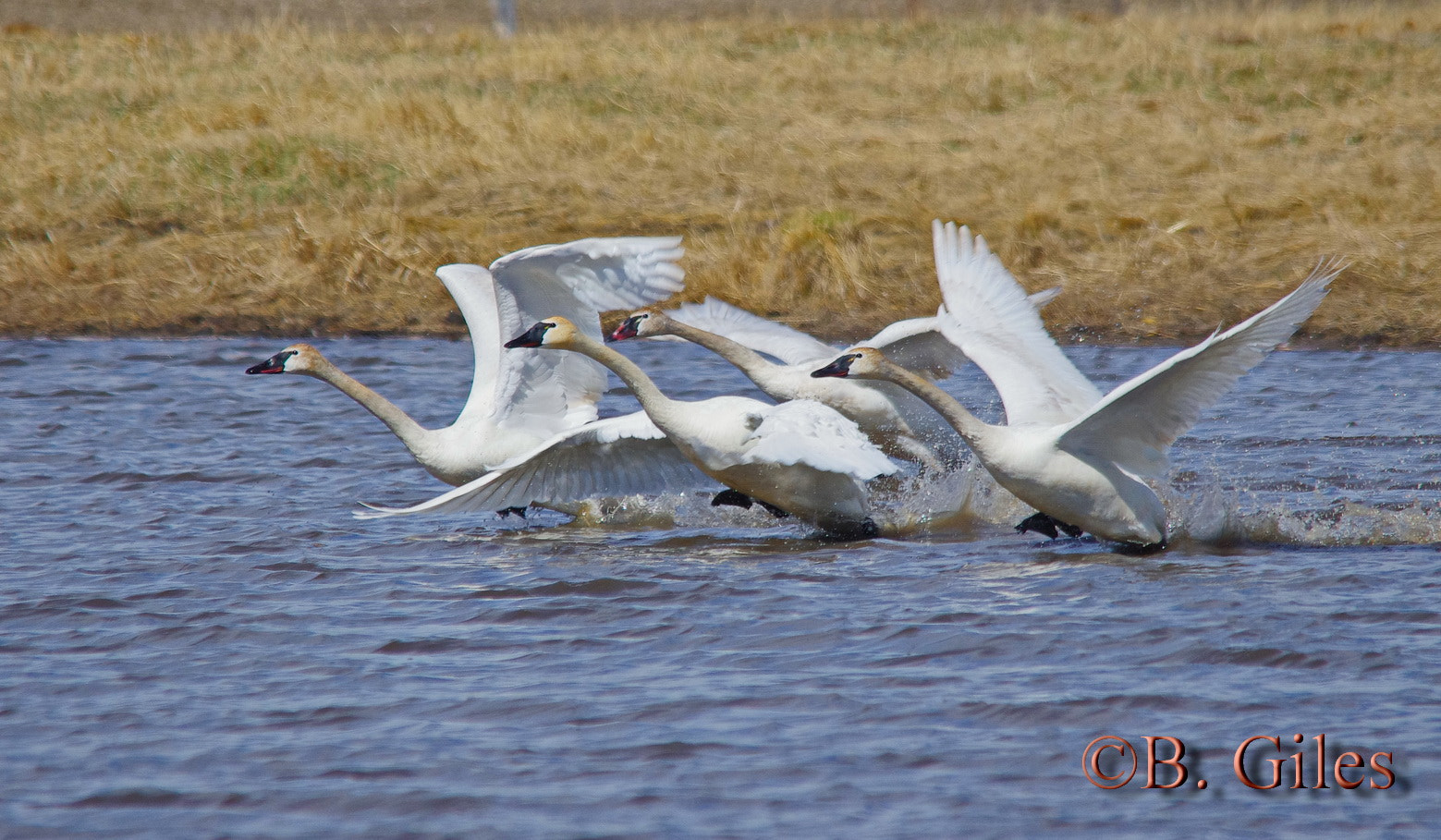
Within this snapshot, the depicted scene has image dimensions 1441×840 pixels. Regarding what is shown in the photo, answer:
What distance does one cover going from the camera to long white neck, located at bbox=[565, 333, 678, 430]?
714 centimetres

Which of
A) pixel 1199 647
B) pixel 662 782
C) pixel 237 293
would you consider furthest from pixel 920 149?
pixel 662 782

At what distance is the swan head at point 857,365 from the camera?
→ 7203 millimetres

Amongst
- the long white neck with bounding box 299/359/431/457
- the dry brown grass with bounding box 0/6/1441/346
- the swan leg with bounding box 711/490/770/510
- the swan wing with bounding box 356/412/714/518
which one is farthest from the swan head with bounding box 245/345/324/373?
the dry brown grass with bounding box 0/6/1441/346

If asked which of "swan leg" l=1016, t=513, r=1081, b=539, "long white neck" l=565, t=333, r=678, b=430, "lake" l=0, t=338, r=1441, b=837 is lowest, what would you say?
"lake" l=0, t=338, r=1441, b=837

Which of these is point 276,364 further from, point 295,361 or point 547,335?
point 547,335

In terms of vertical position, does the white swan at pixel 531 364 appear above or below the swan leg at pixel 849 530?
above

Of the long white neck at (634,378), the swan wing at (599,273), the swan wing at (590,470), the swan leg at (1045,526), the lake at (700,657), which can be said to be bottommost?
the lake at (700,657)

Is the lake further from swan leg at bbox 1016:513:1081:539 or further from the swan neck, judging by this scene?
the swan neck

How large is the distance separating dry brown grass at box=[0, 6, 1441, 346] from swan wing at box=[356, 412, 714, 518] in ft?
14.3

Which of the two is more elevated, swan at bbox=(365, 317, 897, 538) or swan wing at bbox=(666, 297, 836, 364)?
swan wing at bbox=(666, 297, 836, 364)

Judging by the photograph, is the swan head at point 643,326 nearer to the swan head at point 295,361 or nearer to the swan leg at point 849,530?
the swan leg at point 849,530

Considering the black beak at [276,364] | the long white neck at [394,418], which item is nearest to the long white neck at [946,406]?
the long white neck at [394,418]

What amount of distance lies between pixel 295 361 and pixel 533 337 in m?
1.59

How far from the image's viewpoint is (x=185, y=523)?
8.09 m
